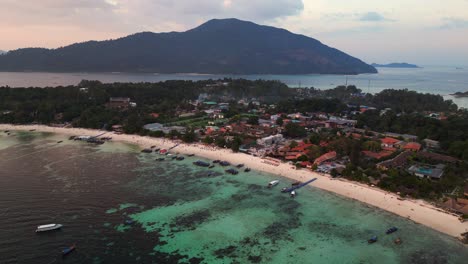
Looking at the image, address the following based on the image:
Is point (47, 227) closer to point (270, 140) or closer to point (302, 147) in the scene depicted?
point (302, 147)

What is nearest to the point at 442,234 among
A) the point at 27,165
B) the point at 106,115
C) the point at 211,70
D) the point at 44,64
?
the point at 27,165

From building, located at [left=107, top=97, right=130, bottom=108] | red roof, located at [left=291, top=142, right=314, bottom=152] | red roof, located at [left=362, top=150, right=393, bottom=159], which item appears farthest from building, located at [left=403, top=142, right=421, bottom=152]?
building, located at [left=107, top=97, right=130, bottom=108]

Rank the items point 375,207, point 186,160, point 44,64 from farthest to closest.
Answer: point 44,64 → point 186,160 → point 375,207

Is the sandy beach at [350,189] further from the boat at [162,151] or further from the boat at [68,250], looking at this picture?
the boat at [68,250]

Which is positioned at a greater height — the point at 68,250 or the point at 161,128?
the point at 161,128

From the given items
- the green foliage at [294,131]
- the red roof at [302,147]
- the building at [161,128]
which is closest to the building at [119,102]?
the building at [161,128]

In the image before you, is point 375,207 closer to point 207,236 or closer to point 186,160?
point 207,236

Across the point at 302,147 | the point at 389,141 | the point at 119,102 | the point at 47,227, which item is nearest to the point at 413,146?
the point at 389,141
